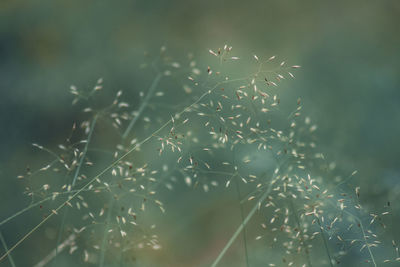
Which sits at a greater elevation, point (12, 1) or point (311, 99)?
point (12, 1)

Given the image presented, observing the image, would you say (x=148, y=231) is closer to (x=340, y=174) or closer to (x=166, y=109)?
(x=166, y=109)

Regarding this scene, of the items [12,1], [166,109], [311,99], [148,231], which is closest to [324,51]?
[311,99]

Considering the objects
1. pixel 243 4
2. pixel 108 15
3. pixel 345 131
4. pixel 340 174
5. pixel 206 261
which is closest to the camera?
pixel 206 261

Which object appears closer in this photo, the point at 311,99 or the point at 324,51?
the point at 311,99

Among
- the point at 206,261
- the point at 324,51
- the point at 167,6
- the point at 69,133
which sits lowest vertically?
the point at 206,261

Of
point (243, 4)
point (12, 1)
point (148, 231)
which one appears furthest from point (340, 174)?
point (12, 1)

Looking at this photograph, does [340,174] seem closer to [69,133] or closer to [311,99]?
[311,99]

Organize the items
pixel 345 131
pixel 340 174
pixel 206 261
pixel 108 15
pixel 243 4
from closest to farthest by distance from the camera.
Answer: pixel 206 261 < pixel 340 174 < pixel 345 131 < pixel 108 15 < pixel 243 4
